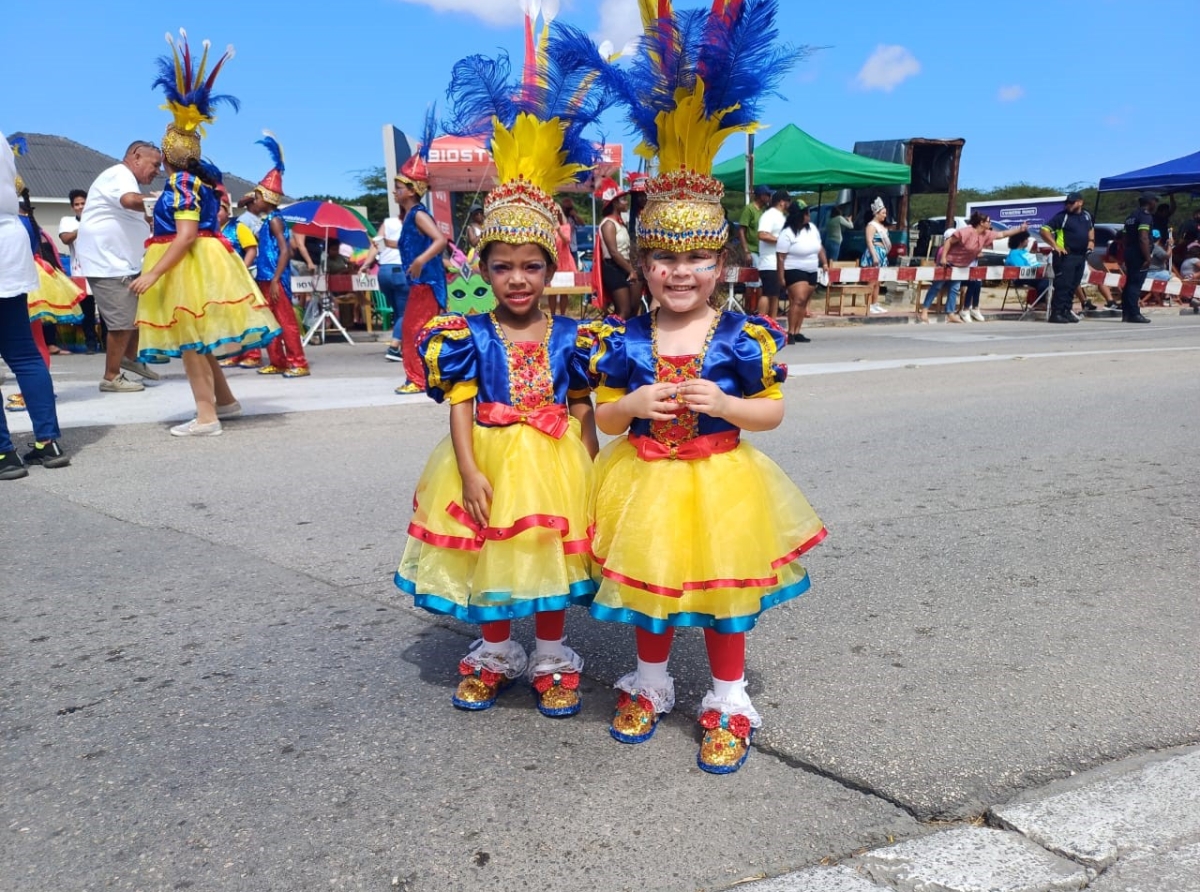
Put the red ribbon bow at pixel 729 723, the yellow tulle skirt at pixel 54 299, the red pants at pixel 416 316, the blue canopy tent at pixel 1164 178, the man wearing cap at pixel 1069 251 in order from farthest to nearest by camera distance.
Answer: the blue canopy tent at pixel 1164 178, the man wearing cap at pixel 1069 251, the red pants at pixel 416 316, the yellow tulle skirt at pixel 54 299, the red ribbon bow at pixel 729 723

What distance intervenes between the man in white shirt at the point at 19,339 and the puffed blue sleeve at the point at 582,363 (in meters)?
3.83

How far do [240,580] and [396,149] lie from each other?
1378 cm

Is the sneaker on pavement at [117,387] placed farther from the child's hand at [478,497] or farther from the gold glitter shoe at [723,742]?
the gold glitter shoe at [723,742]

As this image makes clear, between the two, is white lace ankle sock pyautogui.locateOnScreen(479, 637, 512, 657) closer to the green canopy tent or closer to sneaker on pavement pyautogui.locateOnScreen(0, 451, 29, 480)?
sneaker on pavement pyautogui.locateOnScreen(0, 451, 29, 480)

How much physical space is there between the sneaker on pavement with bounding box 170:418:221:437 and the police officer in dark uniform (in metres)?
15.0

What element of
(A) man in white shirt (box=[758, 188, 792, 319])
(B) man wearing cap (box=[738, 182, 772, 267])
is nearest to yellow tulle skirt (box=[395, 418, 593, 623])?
(A) man in white shirt (box=[758, 188, 792, 319])

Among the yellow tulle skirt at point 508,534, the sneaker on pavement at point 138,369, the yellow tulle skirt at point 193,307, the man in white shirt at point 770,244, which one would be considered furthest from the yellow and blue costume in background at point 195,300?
the man in white shirt at point 770,244

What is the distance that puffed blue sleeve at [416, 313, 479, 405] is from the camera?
9.07 ft

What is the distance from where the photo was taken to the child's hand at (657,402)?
2479 mm

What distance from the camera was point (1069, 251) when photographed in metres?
16.2

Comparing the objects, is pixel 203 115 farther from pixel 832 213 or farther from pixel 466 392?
pixel 832 213

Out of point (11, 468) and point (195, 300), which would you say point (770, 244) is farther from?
point (11, 468)

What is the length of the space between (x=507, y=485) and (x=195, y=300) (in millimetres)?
4337

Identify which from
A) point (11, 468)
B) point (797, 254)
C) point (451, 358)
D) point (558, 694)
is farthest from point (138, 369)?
point (797, 254)
